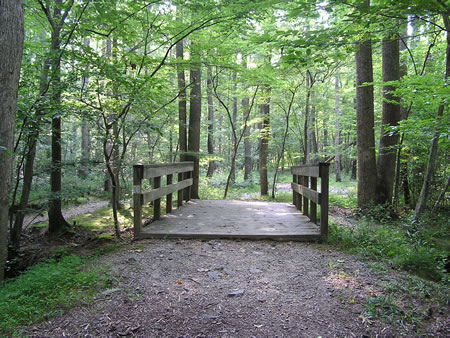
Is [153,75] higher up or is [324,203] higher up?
[153,75]

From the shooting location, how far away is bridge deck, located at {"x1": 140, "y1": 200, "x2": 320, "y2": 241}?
15.1 feet

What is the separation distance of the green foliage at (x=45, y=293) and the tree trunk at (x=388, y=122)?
274 inches

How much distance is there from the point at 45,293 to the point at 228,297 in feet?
6.05

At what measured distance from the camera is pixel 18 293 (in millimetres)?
2855

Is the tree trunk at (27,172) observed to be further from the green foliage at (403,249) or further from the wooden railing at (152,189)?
the green foliage at (403,249)

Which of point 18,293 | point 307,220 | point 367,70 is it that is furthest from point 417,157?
point 18,293

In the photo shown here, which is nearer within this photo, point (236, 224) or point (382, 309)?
point (382, 309)

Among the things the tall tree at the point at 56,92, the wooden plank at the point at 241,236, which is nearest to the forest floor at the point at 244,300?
the wooden plank at the point at 241,236

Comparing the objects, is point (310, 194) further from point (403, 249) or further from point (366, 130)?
point (366, 130)

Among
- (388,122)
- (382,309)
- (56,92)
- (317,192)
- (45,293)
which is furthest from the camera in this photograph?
(388,122)

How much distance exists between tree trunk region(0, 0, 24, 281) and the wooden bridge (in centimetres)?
166

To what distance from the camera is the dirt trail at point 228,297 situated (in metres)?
2.26

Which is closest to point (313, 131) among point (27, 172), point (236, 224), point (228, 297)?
point (236, 224)

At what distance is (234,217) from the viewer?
19.7ft
